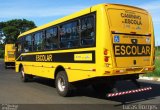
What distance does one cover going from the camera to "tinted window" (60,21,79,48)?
11.6m

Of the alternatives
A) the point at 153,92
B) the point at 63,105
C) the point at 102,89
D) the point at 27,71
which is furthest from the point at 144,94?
the point at 27,71

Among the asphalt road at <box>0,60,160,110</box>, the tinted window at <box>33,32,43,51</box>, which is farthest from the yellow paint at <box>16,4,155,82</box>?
the tinted window at <box>33,32,43,51</box>

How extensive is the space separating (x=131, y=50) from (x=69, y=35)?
2.40 metres

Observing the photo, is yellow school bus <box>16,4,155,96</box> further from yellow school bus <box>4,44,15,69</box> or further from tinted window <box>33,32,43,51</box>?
yellow school bus <box>4,44,15,69</box>

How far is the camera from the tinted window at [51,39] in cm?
1329

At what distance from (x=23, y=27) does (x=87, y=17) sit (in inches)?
3332

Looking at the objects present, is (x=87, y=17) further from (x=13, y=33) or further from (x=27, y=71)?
(x=13, y=33)

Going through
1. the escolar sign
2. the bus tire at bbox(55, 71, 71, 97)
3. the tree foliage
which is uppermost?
the tree foliage

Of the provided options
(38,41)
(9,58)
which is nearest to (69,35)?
(38,41)

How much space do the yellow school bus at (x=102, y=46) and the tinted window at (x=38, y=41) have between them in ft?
6.22

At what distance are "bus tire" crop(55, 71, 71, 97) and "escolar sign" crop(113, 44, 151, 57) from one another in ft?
8.05

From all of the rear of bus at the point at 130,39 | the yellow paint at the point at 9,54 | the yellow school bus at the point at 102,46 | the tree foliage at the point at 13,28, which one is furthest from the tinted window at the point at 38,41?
the tree foliage at the point at 13,28

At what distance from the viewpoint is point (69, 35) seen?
12.1m

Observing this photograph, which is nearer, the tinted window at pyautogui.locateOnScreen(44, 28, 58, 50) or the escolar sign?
the escolar sign
